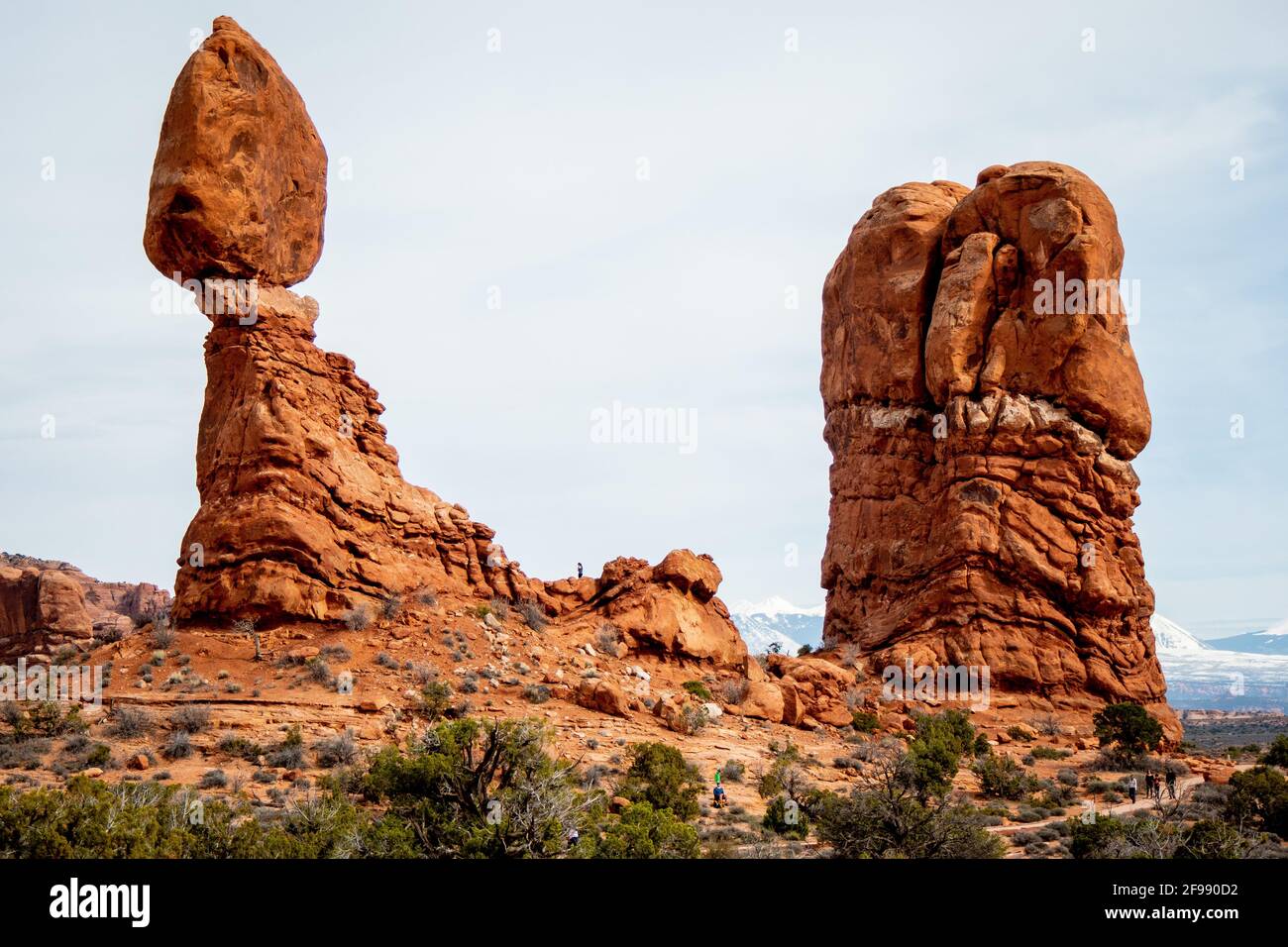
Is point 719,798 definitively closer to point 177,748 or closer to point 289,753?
point 289,753

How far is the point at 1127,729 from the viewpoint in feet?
113

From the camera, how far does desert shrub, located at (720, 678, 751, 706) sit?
32.2 m

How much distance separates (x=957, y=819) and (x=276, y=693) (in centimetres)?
1396

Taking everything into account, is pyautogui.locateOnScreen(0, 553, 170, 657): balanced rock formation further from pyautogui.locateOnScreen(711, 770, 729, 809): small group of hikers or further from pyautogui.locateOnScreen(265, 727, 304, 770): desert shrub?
pyautogui.locateOnScreen(711, 770, 729, 809): small group of hikers

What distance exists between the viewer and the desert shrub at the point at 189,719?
935 inches

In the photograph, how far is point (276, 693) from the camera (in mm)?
25625

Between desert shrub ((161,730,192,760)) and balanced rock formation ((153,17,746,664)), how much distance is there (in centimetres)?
580

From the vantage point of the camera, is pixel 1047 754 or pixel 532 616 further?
pixel 1047 754

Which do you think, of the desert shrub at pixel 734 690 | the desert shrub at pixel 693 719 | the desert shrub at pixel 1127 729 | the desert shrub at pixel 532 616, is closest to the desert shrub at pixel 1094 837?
the desert shrub at pixel 693 719

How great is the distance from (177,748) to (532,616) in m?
11.2

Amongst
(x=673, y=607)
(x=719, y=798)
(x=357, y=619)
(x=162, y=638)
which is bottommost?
(x=719, y=798)

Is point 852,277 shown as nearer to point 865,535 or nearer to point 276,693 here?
point 865,535

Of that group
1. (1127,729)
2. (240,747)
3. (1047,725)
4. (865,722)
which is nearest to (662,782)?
(240,747)
